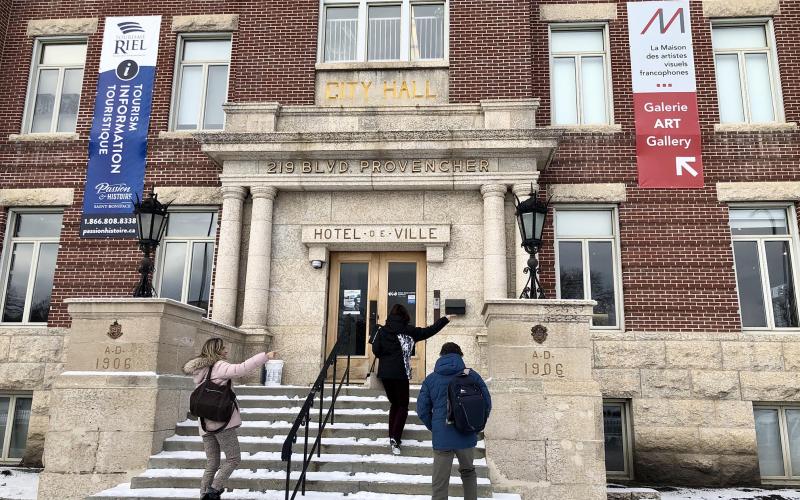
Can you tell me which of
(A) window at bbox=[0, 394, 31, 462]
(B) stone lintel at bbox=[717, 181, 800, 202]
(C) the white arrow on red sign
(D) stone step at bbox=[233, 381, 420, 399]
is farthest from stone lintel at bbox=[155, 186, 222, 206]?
(B) stone lintel at bbox=[717, 181, 800, 202]

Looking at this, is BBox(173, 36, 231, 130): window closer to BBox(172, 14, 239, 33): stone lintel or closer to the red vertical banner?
BBox(172, 14, 239, 33): stone lintel

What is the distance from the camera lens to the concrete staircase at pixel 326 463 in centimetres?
712

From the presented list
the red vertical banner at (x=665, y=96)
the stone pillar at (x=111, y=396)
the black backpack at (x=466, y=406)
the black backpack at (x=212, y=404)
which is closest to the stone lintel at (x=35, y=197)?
the stone pillar at (x=111, y=396)

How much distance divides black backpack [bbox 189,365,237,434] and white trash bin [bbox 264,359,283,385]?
4.35 meters

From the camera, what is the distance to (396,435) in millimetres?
7715

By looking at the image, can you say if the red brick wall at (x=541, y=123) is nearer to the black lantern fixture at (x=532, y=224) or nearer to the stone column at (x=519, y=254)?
the stone column at (x=519, y=254)

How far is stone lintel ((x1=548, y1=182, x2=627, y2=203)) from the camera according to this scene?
38.3 feet

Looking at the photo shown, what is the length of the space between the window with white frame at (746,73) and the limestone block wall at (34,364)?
43.6ft

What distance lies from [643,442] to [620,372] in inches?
46.3

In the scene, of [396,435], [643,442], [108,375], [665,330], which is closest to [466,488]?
[396,435]

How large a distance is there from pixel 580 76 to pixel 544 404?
7.50m

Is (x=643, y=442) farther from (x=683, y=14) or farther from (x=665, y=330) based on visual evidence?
(x=683, y=14)

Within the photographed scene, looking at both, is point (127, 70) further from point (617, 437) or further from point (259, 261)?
point (617, 437)

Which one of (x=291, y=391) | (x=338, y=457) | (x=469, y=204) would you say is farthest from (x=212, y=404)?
(x=469, y=204)
